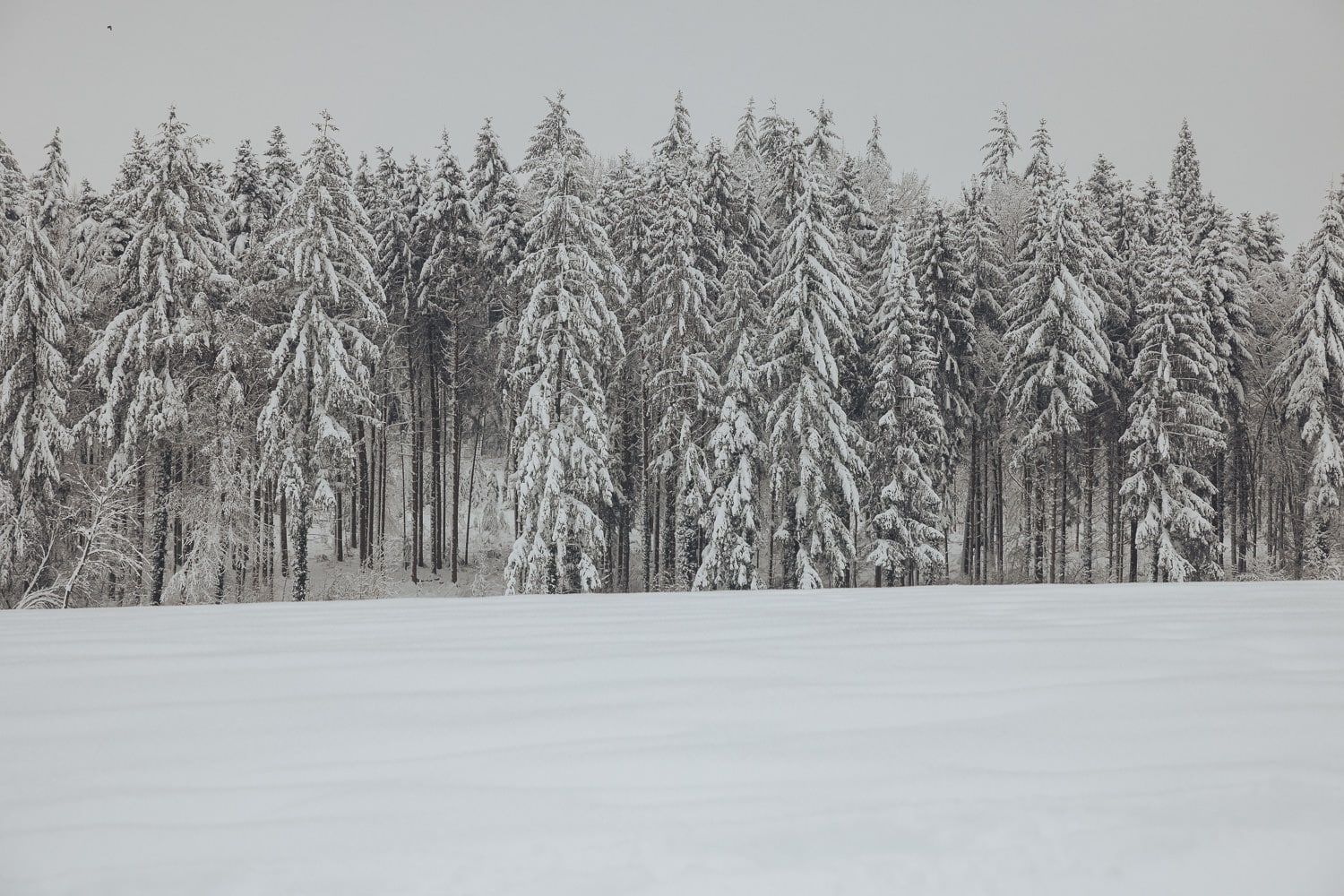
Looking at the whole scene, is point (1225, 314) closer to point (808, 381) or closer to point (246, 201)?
point (808, 381)

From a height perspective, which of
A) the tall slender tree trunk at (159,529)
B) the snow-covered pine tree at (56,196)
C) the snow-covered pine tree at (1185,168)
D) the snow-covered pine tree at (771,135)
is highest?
the snow-covered pine tree at (1185,168)

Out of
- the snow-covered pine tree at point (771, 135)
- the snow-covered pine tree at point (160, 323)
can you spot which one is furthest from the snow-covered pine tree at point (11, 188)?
the snow-covered pine tree at point (771, 135)

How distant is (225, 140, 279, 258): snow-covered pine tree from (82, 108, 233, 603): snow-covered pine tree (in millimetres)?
5416

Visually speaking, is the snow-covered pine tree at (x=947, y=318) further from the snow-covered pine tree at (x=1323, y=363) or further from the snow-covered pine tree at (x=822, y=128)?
the snow-covered pine tree at (x=1323, y=363)

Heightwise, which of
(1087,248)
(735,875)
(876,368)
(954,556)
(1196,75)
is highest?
(1196,75)

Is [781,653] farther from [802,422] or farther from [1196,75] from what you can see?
[1196,75]

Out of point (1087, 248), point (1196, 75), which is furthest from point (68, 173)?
point (1196, 75)

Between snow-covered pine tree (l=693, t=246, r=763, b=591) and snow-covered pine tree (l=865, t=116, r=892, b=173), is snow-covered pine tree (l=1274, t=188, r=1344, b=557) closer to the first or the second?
snow-covered pine tree (l=693, t=246, r=763, b=591)

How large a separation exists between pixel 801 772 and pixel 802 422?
19.3 m

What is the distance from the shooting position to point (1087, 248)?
2489 centimetres

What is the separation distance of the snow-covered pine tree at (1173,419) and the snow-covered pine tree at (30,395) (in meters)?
31.1

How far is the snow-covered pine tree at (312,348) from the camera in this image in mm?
19812

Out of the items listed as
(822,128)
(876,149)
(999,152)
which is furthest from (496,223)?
(876,149)

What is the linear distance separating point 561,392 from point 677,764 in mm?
18969
